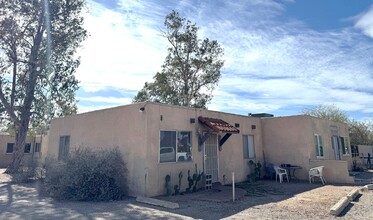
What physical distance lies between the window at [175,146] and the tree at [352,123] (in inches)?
910

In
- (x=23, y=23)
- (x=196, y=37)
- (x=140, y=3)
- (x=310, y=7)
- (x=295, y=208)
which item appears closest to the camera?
(x=295, y=208)

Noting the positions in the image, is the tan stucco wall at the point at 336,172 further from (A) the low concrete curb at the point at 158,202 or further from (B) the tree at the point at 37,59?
(B) the tree at the point at 37,59

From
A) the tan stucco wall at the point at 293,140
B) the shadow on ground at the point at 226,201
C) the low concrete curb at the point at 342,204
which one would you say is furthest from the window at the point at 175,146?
the tan stucco wall at the point at 293,140

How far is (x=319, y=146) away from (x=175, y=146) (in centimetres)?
1022

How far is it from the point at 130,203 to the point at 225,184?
Result: 18.6ft

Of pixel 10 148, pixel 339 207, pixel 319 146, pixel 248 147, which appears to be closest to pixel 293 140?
pixel 319 146

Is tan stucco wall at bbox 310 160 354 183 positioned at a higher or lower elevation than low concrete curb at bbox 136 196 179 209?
higher

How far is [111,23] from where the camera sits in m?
12.4

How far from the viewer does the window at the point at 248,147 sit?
51.0ft

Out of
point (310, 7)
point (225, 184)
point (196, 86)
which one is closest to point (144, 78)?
point (196, 86)

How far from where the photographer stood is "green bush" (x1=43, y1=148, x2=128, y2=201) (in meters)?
9.56

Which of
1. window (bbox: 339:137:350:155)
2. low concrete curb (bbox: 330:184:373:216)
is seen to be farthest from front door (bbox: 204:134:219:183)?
window (bbox: 339:137:350:155)

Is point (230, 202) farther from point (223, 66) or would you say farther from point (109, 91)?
point (223, 66)

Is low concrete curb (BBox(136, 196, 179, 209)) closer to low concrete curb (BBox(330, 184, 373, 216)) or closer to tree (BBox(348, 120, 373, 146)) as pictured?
low concrete curb (BBox(330, 184, 373, 216))
